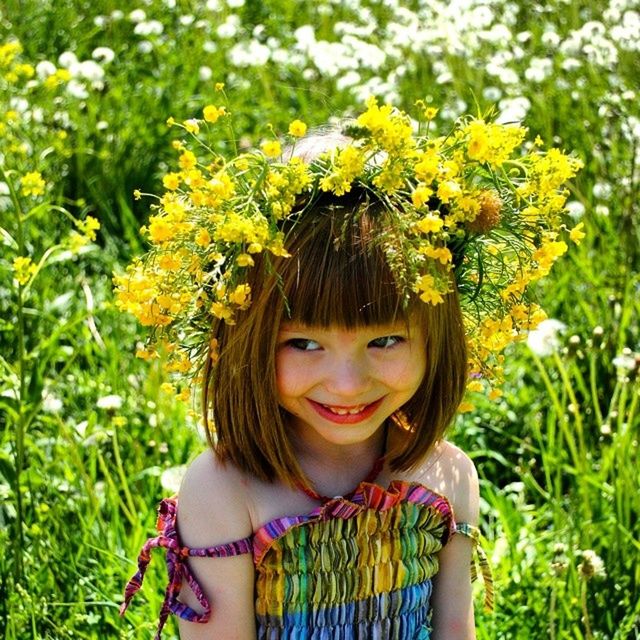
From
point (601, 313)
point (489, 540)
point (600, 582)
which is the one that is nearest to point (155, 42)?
point (601, 313)

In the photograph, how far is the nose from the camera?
138cm

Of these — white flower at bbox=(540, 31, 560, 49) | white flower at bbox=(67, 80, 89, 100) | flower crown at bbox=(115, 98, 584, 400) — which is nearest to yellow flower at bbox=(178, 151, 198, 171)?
flower crown at bbox=(115, 98, 584, 400)

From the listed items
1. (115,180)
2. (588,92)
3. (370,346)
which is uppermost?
(588,92)

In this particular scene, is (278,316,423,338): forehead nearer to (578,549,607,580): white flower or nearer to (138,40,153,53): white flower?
(578,549,607,580): white flower

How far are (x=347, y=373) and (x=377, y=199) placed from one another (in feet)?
0.63

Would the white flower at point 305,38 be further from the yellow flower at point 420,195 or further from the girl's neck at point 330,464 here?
the yellow flower at point 420,195

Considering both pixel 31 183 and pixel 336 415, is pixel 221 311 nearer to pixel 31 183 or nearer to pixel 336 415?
pixel 336 415

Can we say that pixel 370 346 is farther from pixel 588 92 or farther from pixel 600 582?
pixel 588 92

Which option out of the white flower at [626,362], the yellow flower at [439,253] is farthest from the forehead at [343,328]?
the white flower at [626,362]

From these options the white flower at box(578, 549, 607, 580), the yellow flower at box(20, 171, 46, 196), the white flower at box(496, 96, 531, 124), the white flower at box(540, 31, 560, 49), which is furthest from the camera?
the white flower at box(540, 31, 560, 49)

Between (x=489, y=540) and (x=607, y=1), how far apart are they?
2.42 metres

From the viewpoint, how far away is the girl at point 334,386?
133 cm

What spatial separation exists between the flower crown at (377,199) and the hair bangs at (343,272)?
26 millimetres

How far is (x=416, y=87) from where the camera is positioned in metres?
3.78
